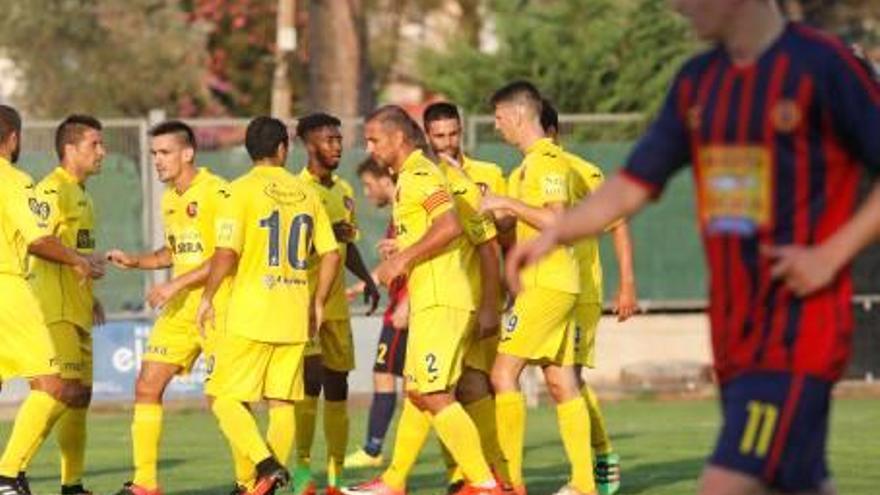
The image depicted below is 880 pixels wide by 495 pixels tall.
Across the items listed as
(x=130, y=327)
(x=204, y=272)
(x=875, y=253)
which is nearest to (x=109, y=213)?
(x=130, y=327)

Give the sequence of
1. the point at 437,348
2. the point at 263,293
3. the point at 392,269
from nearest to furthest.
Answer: the point at 392,269 → the point at 437,348 → the point at 263,293

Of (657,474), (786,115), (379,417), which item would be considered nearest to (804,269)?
(786,115)

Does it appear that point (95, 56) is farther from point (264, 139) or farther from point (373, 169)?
point (264, 139)

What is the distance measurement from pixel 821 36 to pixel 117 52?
41.9 meters

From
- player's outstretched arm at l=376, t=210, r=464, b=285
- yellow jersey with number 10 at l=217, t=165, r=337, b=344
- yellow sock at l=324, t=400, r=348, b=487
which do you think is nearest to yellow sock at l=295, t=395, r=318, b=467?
yellow sock at l=324, t=400, r=348, b=487

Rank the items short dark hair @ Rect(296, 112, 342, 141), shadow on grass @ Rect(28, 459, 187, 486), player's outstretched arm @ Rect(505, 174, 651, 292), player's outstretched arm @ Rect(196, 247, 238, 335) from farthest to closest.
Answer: shadow on grass @ Rect(28, 459, 187, 486)
short dark hair @ Rect(296, 112, 342, 141)
player's outstretched arm @ Rect(196, 247, 238, 335)
player's outstretched arm @ Rect(505, 174, 651, 292)

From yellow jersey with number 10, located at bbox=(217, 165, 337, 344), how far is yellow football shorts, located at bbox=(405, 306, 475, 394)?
69cm

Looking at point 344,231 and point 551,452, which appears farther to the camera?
point 551,452

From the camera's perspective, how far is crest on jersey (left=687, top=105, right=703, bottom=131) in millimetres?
8305

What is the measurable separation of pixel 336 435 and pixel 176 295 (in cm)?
171

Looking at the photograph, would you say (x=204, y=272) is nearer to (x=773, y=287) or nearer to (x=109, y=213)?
(x=773, y=287)

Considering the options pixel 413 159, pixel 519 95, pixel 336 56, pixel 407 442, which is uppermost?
pixel 336 56

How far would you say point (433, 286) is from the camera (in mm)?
14625

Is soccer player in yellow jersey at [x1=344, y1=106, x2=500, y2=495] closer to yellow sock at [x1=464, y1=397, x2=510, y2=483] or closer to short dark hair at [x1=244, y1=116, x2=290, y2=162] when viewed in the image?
short dark hair at [x1=244, y1=116, x2=290, y2=162]
